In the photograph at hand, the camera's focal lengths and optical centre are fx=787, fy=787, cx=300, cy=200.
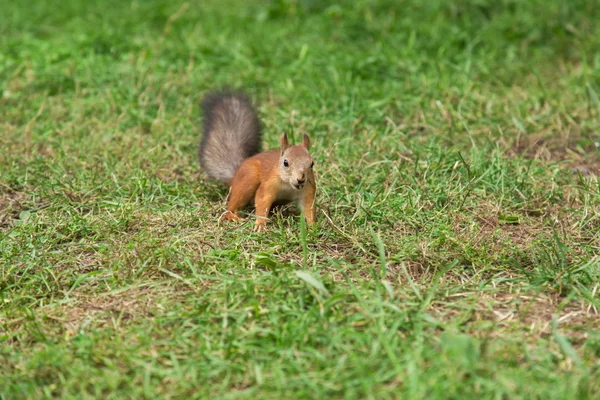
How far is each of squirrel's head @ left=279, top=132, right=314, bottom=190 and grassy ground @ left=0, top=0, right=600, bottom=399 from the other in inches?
9.2

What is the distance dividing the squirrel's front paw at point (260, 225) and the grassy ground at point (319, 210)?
0.11 metres

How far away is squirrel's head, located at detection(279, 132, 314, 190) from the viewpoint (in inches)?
144

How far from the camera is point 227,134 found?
Result: 4375 mm

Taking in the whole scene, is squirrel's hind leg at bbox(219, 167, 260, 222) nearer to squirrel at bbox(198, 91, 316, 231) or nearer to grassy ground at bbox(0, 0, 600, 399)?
squirrel at bbox(198, 91, 316, 231)

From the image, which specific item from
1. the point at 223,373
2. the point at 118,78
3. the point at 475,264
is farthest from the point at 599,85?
the point at 223,373

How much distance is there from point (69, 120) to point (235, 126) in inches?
60.8

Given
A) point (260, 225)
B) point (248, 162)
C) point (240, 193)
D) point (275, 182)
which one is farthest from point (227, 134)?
point (260, 225)

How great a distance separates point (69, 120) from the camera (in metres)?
5.36

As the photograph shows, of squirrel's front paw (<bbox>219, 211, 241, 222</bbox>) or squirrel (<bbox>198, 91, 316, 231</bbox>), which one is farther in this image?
squirrel's front paw (<bbox>219, 211, 241, 222</bbox>)

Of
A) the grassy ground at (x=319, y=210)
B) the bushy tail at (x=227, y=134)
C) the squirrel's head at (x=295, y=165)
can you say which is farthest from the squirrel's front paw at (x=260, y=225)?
the bushy tail at (x=227, y=134)

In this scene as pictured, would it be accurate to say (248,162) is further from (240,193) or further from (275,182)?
(275,182)

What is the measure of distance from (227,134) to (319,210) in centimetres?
79

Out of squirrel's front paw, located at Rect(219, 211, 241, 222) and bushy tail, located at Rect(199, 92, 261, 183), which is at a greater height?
bushy tail, located at Rect(199, 92, 261, 183)

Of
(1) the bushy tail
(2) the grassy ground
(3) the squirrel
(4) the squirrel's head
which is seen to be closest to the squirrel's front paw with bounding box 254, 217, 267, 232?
(3) the squirrel
